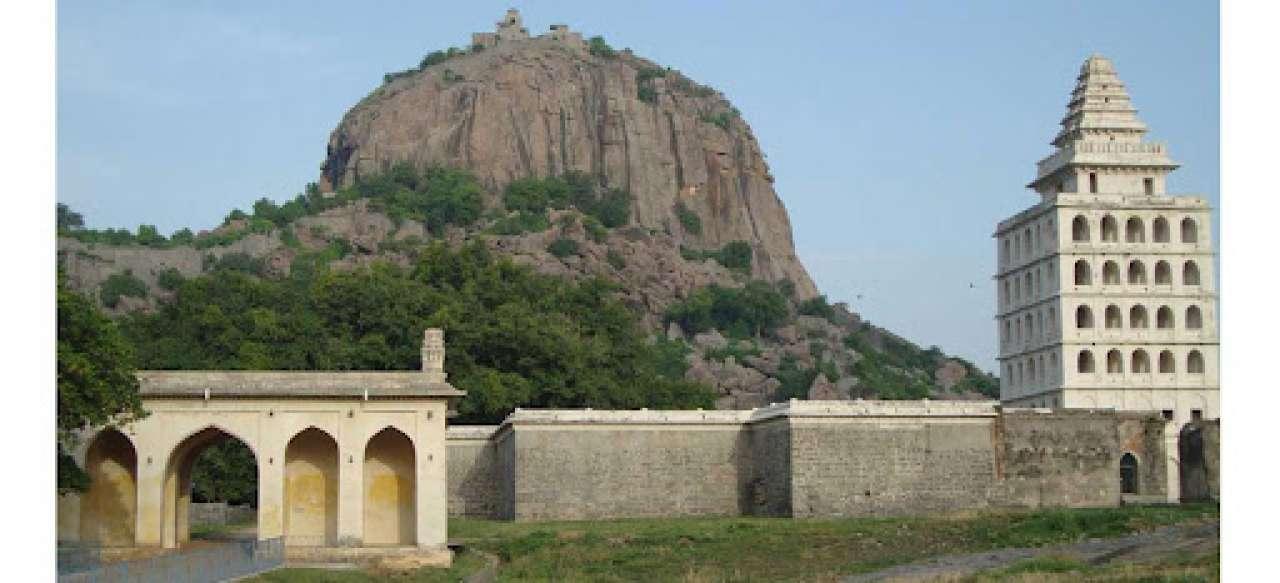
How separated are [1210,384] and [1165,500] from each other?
1614 cm

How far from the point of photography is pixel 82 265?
108 meters

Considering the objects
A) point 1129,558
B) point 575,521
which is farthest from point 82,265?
point 1129,558

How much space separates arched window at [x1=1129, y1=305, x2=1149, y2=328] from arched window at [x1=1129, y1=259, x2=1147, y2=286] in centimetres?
82

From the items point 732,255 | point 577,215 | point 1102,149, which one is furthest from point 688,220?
point 1102,149

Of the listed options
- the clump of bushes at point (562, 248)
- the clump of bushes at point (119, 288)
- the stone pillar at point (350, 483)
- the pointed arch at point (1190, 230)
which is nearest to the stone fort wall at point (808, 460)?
the stone pillar at point (350, 483)

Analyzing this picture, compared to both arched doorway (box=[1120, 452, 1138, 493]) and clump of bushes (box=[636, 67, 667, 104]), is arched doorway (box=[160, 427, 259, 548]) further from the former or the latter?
clump of bushes (box=[636, 67, 667, 104])

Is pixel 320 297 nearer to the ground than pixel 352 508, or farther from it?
farther from it

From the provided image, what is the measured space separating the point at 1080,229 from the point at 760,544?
3103cm

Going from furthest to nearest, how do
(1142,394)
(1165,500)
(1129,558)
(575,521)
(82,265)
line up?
(82,265) < (1142,394) < (1165,500) < (575,521) < (1129,558)

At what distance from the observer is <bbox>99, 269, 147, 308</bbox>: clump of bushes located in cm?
9961

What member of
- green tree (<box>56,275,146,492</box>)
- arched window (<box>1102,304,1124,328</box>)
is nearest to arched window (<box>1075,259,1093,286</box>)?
arched window (<box>1102,304,1124,328</box>)

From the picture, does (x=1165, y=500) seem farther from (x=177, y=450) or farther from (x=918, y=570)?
(x=177, y=450)

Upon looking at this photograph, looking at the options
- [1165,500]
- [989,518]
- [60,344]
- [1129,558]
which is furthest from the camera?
[1165,500]

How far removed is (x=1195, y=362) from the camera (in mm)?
68062
